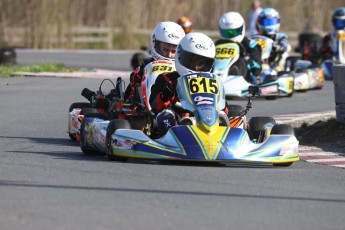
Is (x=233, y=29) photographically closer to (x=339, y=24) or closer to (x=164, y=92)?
(x=339, y=24)

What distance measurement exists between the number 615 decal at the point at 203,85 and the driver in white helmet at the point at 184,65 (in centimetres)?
44

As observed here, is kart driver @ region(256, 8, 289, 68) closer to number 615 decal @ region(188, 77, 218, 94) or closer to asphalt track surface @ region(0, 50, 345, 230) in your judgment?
asphalt track surface @ region(0, 50, 345, 230)

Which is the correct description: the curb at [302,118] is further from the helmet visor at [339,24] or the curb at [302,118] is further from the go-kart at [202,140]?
the helmet visor at [339,24]

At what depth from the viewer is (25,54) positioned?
29000 millimetres

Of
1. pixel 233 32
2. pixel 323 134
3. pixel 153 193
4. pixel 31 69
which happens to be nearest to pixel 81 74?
pixel 31 69

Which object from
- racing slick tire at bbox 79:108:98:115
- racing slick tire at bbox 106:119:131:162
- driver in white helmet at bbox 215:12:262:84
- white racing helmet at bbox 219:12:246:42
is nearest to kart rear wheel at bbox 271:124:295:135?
racing slick tire at bbox 106:119:131:162

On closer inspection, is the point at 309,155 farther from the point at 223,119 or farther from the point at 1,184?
the point at 1,184

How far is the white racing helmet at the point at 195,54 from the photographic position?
10094mm

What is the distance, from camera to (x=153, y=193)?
7.63 m

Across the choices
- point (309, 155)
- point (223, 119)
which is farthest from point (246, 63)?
point (223, 119)

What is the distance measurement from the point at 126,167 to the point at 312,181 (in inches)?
59.4

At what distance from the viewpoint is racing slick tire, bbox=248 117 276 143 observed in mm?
10000

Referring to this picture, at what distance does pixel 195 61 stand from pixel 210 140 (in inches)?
50.5

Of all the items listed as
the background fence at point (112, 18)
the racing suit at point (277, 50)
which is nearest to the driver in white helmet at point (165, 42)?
the racing suit at point (277, 50)
